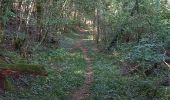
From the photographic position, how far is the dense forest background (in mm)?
13609

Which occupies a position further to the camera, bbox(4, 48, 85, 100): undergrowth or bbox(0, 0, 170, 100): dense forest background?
bbox(0, 0, 170, 100): dense forest background

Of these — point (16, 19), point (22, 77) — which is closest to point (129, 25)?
point (16, 19)

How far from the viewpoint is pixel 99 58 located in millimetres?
27750

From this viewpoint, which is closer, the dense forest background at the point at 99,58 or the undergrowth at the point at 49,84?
the undergrowth at the point at 49,84

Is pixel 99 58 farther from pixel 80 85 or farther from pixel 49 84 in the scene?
pixel 49 84

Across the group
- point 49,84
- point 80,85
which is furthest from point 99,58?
point 49,84

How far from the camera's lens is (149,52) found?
1491cm

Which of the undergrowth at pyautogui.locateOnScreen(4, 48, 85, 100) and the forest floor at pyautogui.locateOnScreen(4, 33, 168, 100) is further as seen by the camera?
the forest floor at pyautogui.locateOnScreen(4, 33, 168, 100)

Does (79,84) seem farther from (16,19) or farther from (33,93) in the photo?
(16,19)

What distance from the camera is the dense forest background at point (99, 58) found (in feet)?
44.7

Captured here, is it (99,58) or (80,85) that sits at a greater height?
(80,85)

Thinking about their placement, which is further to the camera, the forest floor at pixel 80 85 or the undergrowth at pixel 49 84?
the forest floor at pixel 80 85

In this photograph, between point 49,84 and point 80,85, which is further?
point 80,85

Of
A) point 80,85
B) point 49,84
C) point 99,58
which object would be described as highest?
point 49,84
